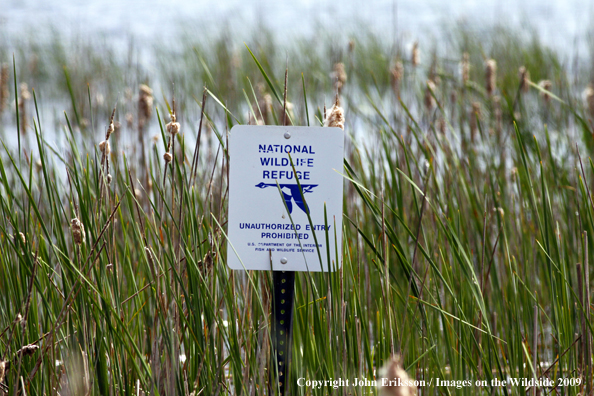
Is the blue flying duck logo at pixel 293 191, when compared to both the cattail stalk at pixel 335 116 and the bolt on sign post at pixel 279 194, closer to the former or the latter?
the bolt on sign post at pixel 279 194

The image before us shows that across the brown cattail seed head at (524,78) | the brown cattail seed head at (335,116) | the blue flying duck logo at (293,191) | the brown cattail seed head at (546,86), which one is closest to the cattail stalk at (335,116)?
the brown cattail seed head at (335,116)

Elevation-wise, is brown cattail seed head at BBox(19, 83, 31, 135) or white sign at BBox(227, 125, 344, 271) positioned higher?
brown cattail seed head at BBox(19, 83, 31, 135)

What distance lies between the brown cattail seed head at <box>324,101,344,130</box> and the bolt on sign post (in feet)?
0.12

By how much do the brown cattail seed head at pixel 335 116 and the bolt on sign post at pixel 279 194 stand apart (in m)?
0.04

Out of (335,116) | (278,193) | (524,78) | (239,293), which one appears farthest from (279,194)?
(524,78)

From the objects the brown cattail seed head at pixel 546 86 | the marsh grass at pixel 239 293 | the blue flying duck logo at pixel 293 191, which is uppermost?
the brown cattail seed head at pixel 546 86

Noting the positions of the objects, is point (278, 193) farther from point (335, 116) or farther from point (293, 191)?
point (335, 116)

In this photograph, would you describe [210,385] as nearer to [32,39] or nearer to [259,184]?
[259,184]

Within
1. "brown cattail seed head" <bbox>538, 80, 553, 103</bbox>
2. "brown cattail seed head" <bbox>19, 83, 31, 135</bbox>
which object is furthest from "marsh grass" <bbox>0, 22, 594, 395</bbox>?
"brown cattail seed head" <bbox>19, 83, 31, 135</bbox>

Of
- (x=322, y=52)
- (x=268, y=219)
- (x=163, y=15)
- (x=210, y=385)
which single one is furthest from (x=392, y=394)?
(x=163, y=15)

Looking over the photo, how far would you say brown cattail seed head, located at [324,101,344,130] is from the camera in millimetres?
Answer: 890

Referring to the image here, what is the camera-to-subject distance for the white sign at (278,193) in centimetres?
94

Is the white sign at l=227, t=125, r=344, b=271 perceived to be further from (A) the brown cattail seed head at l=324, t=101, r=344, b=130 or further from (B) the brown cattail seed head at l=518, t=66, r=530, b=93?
(B) the brown cattail seed head at l=518, t=66, r=530, b=93

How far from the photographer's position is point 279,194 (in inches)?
36.8
